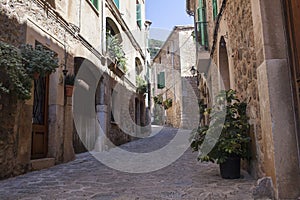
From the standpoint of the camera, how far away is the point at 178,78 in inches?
782

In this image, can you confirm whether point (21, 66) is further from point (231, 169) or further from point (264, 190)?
point (264, 190)

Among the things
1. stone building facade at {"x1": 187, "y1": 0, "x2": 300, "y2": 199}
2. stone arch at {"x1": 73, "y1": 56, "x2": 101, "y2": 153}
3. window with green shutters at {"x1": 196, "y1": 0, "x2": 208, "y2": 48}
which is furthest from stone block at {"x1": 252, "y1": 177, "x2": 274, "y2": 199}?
window with green shutters at {"x1": 196, "y1": 0, "x2": 208, "y2": 48}

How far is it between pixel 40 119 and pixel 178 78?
15.4m

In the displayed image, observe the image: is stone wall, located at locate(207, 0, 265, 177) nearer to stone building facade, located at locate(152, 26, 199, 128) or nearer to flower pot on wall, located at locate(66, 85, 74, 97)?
flower pot on wall, located at locate(66, 85, 74, 97)

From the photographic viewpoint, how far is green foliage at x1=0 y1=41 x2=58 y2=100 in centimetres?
351

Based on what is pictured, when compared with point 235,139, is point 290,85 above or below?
above

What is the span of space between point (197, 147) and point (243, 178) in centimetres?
69

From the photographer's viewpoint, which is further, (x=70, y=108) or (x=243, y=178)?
(x=70, y=108)

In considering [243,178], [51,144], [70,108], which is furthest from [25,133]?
[243,178]

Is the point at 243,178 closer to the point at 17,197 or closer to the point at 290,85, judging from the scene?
the point at 290,85

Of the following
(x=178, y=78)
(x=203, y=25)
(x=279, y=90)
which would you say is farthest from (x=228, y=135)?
(x=178, y=78)

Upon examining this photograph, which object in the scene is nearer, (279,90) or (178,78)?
(279,90)

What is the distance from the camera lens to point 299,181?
2227 millimetres

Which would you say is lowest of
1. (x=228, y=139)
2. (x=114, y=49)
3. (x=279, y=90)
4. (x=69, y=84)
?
(x=228, y=139)
